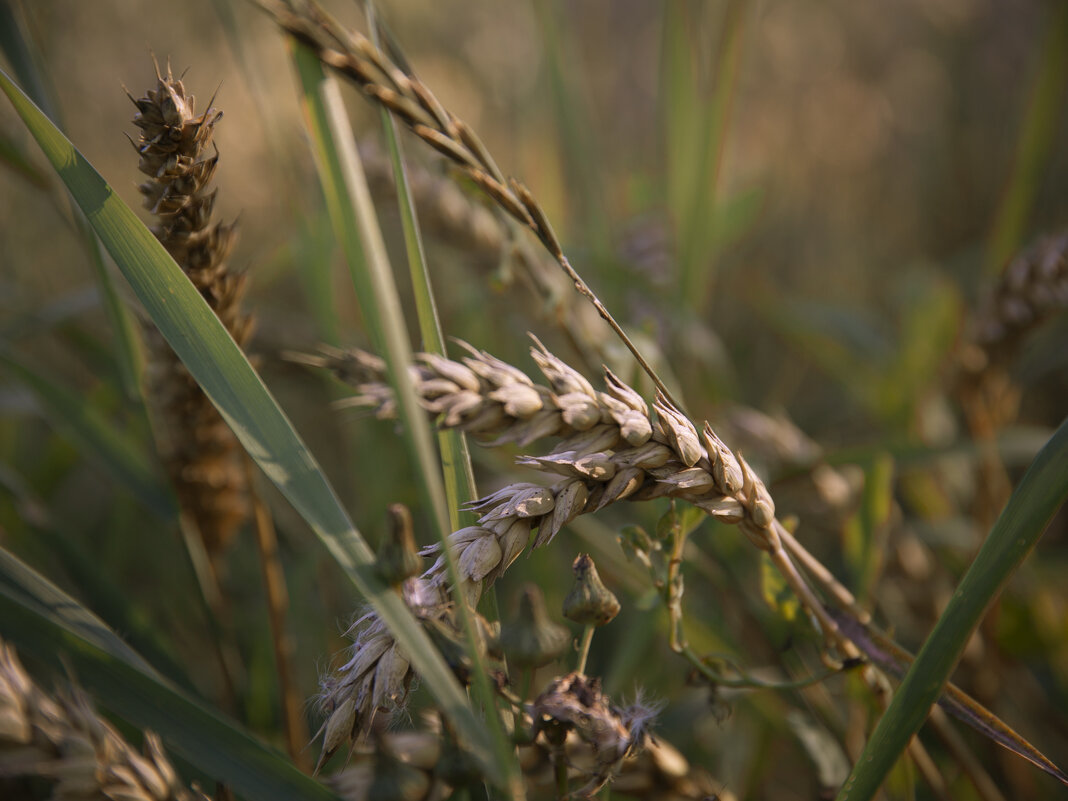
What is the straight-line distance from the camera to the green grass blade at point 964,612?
1.37 feet

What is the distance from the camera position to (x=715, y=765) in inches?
36.2

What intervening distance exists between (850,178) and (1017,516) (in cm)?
220

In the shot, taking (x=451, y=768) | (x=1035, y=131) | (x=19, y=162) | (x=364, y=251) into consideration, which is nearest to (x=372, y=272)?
(x=364, y=251)

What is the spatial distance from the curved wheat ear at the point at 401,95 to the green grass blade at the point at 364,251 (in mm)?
18

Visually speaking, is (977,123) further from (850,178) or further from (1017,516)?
(1017,516)

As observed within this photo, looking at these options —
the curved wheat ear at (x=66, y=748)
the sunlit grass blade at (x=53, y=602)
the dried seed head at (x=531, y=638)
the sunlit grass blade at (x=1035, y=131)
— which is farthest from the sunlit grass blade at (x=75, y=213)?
the sunlit grass blade at (x=1035, y=131)

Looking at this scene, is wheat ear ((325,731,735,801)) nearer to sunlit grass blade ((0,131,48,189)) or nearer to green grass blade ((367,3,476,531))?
green grass blade ((367,3,476,531))

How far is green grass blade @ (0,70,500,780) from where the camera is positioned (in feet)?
1.21

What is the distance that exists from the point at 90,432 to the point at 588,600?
0.70 meters

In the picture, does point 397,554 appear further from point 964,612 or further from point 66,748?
point 964,612

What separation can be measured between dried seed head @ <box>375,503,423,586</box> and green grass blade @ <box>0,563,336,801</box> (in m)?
0.15

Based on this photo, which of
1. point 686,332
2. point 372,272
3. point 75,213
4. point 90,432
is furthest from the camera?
point 686,332

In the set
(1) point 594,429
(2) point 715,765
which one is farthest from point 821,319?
(1) point 594,429

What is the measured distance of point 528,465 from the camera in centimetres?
40
